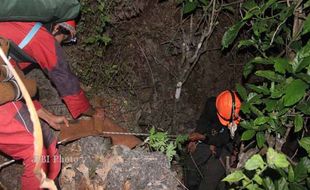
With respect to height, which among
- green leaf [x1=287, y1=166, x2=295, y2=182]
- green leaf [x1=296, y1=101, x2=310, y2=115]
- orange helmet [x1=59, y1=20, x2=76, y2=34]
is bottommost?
green leaf [x1=287, y1=166, x2=295, y2=182]

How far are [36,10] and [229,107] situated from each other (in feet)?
8.36

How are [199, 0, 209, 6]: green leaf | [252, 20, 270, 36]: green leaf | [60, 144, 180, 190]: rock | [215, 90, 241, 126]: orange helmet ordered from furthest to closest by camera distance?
[199, 0, 209, 6]: green leaf < [215, 90, 241, 126]: orange helmet < [60, 144, 180, 190]: rock < [252, 20, 270, 36]: green leaf

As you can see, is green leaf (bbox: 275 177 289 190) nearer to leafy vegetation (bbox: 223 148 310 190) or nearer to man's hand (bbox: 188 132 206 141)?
leafy vegetation (bbox: 223 148 310 190)

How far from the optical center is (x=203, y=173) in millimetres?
5020

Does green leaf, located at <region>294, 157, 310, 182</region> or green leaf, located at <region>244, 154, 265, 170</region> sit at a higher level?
green leaf, located at <region>244, 154, 265, 170</region>

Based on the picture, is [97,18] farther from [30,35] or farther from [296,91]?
[296,91]

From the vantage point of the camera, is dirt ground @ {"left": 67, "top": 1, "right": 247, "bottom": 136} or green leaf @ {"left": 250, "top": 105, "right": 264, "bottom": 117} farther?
dirt ground @ {"left": 67, "top": 1, "right": 247, "bottom": 136}

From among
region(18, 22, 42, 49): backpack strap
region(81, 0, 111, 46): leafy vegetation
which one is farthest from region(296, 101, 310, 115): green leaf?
region(81, 0, 111, 46): leafy vegetation

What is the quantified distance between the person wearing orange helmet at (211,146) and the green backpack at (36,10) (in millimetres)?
2271

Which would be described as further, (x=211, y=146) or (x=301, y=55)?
(x=211, y=146)

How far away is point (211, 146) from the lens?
4.91 m

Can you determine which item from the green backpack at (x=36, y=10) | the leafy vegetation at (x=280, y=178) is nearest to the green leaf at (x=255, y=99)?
the leafy vegetation at (x=280, y=178)

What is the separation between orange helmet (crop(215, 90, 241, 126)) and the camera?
4.60 meters

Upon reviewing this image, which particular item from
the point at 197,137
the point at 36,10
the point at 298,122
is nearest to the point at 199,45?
the point at 197,137
